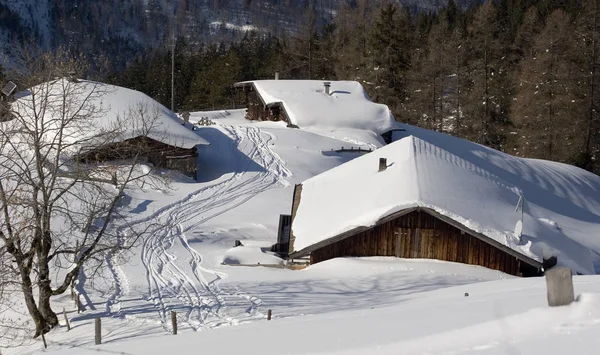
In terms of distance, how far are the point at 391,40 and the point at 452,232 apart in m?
39.9

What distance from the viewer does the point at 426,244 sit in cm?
2119

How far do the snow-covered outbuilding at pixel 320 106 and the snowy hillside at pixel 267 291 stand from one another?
1347mm

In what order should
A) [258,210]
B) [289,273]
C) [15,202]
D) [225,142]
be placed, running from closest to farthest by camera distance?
1. [15,202]
2. [289,273]
3. [258,210]
4. [225,142]

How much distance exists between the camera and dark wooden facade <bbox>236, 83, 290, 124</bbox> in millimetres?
47797

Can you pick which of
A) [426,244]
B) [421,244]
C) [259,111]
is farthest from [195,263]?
[259,111]

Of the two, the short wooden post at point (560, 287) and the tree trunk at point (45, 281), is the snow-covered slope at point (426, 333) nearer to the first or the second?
the short wooden post at point (560, 287)

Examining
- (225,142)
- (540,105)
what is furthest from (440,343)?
(540,105)

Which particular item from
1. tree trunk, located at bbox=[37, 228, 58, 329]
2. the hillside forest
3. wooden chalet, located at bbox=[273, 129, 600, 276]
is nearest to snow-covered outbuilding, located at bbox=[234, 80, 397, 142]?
the hillside forest

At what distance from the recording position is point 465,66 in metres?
60.3

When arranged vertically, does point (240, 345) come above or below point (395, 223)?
above

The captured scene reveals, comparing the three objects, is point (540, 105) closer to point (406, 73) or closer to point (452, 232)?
point (406, 73)

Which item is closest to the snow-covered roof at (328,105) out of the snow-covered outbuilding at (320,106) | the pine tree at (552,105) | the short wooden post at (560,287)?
the snow-covered outbuilding at (320,106)

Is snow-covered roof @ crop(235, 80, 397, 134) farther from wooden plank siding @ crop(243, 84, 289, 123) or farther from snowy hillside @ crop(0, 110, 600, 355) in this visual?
snowy hillside @ crop(0, 110, 600, 355)

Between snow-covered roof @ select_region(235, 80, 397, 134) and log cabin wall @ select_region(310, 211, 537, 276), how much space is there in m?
22.9
